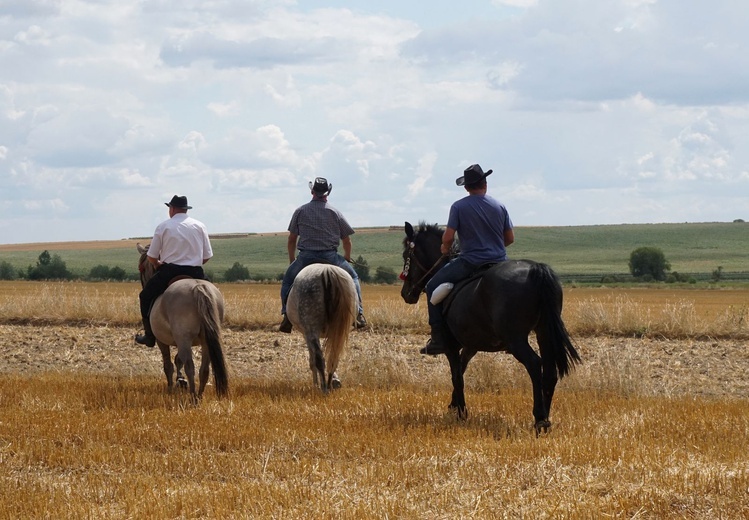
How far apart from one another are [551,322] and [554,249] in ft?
357

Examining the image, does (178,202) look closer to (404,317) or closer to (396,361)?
(396,361)

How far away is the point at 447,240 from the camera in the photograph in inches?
436

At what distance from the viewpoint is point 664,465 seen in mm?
7816

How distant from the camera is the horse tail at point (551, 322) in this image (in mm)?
9602

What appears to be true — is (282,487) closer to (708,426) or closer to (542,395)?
(542,395)

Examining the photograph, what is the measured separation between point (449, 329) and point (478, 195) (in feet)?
4.84

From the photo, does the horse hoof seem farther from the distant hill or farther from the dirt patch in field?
the distant hill

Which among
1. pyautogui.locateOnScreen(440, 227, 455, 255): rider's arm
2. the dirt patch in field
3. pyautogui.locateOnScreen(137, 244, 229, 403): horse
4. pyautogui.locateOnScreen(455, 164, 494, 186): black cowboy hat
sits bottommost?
the dirt patch in field

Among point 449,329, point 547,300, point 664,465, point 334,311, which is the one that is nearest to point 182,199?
point 334,311

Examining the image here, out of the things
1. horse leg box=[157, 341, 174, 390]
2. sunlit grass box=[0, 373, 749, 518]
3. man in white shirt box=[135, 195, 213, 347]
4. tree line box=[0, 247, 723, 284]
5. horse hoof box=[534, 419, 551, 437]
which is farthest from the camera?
tree line box=[0, 247, 723, 284]

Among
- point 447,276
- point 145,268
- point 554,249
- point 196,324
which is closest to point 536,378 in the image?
point 447,276

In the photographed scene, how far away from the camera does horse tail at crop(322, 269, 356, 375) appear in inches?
513

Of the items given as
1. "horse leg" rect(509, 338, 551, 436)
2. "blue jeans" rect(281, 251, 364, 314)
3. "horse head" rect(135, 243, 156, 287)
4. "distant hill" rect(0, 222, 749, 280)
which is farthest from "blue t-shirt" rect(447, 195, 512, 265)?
"distant hill" rect(0, 222, 749, 280)

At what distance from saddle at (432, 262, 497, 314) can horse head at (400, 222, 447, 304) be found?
92cm
